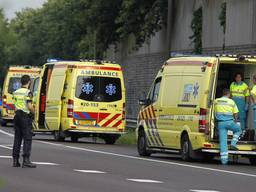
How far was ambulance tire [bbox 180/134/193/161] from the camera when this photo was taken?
Answer: 19.1 m

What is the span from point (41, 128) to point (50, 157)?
32.1 feet

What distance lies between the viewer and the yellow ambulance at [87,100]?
2683 cm

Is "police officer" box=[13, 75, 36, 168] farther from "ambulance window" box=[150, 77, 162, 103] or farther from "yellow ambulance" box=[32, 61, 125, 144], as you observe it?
"yellow ambulance" box=[32, 61, 125, 144]

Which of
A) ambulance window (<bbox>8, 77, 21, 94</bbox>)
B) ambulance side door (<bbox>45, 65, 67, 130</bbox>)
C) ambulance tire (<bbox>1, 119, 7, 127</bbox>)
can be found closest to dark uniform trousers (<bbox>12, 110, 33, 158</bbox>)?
ambulance side door (<bbox>45, 65, 67, 130</bbox>)

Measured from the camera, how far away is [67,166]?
16609mm

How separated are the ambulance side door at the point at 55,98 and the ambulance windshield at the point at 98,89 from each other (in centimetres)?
67

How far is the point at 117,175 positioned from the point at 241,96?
5845 millimetres

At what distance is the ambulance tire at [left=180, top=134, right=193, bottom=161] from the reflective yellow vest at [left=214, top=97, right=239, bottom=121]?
891 mm

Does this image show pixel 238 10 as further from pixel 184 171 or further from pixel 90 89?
pixel 184 171

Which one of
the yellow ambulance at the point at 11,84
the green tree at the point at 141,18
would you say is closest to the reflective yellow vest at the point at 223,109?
the green tree at the point at 141,18

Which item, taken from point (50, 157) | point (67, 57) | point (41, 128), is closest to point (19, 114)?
point (50, 157)

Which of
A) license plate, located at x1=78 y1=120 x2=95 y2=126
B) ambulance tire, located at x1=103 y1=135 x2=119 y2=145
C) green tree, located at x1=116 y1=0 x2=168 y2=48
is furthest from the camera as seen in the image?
green tree, located at x1=116 y1=0 x2=168 y2=48

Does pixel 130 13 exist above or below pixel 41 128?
above

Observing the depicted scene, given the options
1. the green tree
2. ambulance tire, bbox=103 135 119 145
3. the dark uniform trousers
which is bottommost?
ambulance tire, bbox=103 135 119 145
